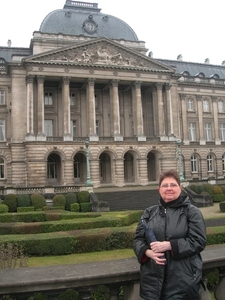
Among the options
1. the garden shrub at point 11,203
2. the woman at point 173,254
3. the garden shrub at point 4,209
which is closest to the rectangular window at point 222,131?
the garden shrub at point 11,203

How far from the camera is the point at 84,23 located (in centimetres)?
5547

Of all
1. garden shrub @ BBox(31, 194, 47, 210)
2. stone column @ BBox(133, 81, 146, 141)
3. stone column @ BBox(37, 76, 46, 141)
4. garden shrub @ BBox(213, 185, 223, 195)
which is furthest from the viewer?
stone column @ BBox(133, 81, 146, 141)

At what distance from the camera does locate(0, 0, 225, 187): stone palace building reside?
151 ft

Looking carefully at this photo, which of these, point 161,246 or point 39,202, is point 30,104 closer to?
point 39,202

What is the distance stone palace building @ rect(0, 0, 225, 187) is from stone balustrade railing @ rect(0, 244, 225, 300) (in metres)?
38.0

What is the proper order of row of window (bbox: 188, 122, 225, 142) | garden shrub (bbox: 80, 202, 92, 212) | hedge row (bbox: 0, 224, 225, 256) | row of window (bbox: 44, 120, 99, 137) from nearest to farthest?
1. hedge row (bbox: 0, 224, 225, 256)
2. garden shrub (bbox: 80, 202, 92, 212)
3. row of window (bbox: 44, 120, 99, 137)
4. row of window (bbox: 188, 122, 225, 142)

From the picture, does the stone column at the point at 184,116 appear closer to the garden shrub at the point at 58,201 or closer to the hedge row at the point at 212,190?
the hedge row at the point at 212,190

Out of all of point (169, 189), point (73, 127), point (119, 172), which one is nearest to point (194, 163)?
point (119, 172)

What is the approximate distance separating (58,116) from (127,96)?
38.5ft

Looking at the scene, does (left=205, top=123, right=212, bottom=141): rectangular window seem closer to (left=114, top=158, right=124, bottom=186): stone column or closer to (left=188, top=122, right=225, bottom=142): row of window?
(left=188, top=122, right=225, bottom=142): row of window

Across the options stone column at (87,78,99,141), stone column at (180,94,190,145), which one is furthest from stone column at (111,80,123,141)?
stone column at (180,94,190,145)

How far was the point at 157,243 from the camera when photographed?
4.17 metres

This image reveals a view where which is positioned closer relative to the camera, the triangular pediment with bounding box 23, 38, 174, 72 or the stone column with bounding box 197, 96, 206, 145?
the triangular pediment with bounding box 23, 38, 174, 72

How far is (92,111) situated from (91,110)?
201 mm
